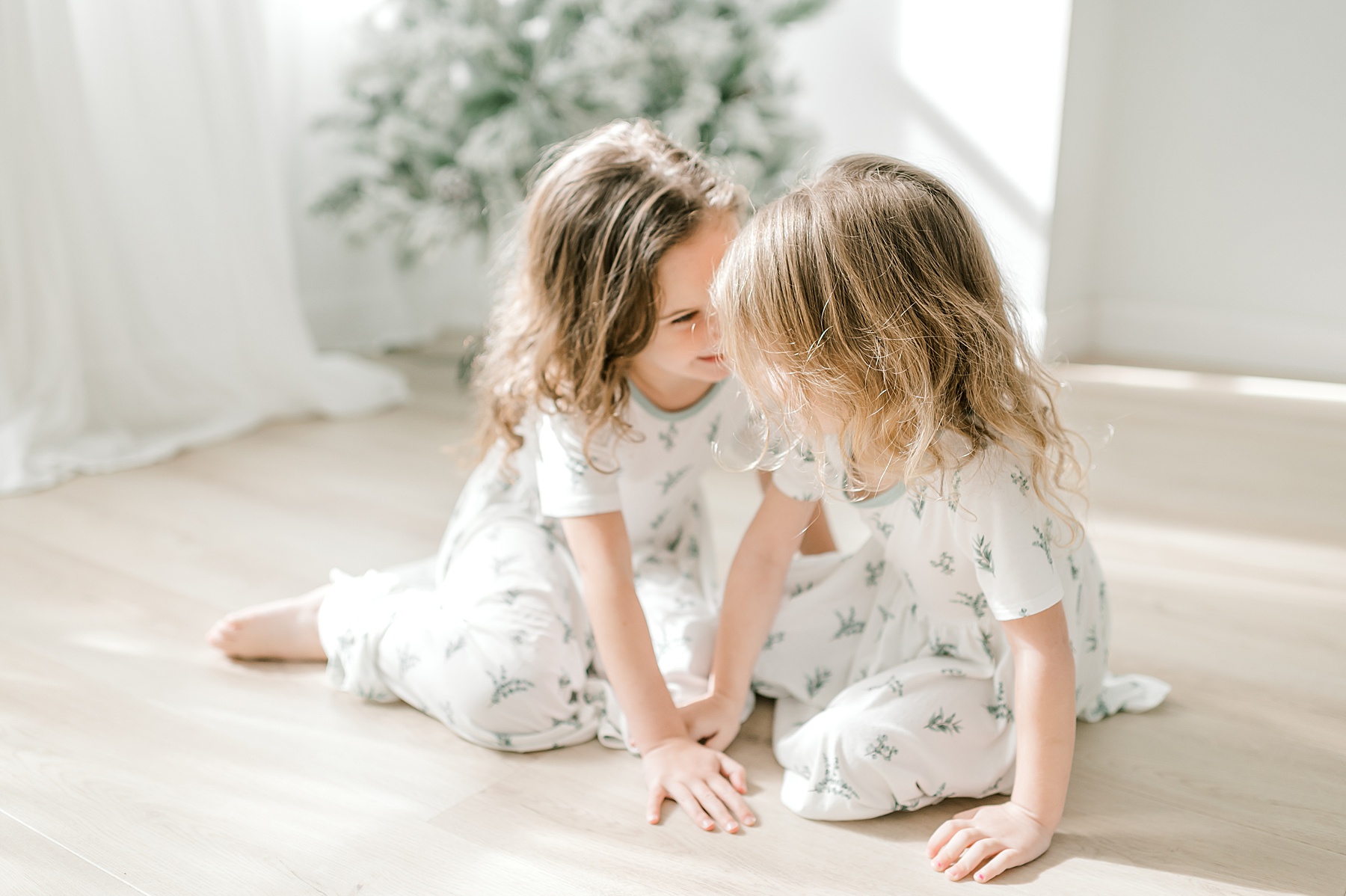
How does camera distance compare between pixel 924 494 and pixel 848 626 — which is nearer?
pixel 924 494

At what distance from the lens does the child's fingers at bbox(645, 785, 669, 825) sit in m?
0.95

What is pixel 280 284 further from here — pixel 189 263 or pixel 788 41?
pixel 788 41

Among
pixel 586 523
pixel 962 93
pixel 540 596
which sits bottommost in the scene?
pixel 540 596

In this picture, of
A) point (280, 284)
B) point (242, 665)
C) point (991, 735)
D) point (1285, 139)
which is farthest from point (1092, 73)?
point (242, 665)

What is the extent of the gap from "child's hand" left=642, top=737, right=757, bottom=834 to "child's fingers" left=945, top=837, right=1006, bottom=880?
0.56 ft

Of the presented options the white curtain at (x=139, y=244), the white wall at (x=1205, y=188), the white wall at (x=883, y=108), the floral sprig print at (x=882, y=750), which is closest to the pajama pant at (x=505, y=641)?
the floral sprig print at (x=882, y=750)

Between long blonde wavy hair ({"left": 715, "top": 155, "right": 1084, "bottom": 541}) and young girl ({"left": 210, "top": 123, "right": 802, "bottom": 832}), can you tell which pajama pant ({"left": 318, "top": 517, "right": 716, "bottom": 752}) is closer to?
young girl ({"left": 210, "top": 123, "right": 802, "bottom": 832})

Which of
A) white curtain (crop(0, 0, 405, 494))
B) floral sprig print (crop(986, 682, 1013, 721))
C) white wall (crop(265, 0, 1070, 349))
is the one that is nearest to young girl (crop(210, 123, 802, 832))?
floral sprig print (crop(986, 682, 1013, 721))

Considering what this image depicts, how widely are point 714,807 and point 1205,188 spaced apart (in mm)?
2085

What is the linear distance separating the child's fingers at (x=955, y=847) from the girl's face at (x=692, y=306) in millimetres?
451

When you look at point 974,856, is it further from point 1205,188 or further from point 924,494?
point 1205,188

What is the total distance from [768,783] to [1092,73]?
6.57 feet

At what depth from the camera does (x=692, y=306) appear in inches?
39.8

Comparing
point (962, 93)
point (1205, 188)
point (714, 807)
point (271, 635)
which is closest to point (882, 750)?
point (714, 807)
